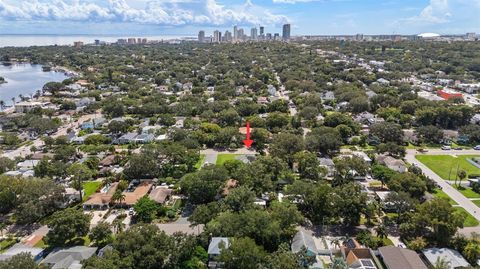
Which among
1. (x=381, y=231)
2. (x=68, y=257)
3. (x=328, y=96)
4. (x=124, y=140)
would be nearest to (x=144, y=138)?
(x=124, y=140)

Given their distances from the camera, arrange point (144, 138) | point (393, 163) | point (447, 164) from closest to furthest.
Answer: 1. point (393, 163)
2. point (447, 164)
3. point (144, 138)

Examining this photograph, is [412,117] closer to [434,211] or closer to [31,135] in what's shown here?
[434,211]

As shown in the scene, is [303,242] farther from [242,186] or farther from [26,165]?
[26,165]

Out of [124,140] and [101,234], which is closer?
[101,234]

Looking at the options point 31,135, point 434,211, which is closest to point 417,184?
point 434,211

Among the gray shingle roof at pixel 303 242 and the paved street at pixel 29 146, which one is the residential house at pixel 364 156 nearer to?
the gray shingle roof at pixel 303 242
